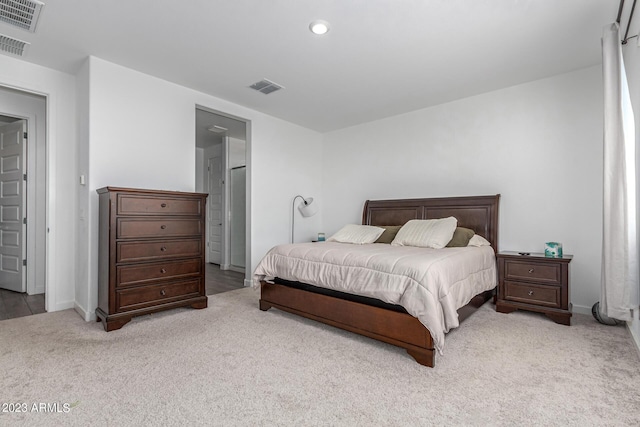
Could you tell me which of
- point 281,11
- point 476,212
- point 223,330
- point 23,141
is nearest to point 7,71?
point 23,141

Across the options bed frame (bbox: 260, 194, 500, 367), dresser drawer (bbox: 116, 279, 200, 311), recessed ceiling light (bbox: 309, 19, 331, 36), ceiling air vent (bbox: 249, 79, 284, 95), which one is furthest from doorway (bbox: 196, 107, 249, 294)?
recessed ceiling light (bbox: 309, 19, 331, 36)

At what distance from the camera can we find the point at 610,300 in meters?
2.40

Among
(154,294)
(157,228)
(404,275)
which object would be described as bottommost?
(154,294)

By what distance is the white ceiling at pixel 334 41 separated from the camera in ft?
8.03

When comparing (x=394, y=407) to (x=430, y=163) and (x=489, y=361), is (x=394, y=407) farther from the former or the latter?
(x=430, y=163)

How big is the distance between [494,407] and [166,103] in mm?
4135

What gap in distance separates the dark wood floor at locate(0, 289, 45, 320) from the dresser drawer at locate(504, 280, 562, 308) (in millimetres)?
4916

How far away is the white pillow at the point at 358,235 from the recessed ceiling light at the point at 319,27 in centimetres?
228

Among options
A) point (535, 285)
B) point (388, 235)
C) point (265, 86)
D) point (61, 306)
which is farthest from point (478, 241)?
point (61, 306)

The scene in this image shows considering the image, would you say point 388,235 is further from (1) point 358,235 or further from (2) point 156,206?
(2) point 156,206

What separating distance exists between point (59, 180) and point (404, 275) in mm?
3729

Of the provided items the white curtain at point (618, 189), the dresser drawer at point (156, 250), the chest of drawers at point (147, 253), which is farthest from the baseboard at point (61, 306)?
the white curtain at point (618, 189)

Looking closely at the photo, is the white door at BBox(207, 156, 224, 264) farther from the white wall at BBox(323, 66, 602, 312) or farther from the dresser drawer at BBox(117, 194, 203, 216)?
the white wall at BBox(323, 66, 602, 312)

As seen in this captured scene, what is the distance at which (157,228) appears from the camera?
3.17 m
